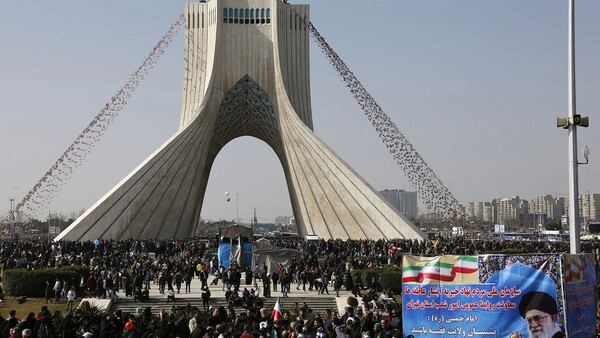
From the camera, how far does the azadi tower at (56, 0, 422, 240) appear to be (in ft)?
113

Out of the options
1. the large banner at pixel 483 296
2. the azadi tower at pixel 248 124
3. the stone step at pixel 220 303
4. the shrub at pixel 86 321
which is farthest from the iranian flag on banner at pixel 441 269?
the azadi tower at pixel 248 124

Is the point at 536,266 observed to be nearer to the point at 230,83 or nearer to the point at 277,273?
the point at 277,273

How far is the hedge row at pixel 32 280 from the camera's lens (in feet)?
63.2

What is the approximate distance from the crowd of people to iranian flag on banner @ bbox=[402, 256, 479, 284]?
1.03m

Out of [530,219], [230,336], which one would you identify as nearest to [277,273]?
[230,336]

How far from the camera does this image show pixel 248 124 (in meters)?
49.8

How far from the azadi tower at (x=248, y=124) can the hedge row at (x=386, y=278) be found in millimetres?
12268

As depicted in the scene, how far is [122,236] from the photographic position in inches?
1332

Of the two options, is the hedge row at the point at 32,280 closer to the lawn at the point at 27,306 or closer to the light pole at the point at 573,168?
the lawn at the point at 27,306

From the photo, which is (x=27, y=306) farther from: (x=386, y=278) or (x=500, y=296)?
(x=500, y=296)

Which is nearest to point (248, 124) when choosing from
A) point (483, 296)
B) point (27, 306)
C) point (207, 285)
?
point (207, 285)

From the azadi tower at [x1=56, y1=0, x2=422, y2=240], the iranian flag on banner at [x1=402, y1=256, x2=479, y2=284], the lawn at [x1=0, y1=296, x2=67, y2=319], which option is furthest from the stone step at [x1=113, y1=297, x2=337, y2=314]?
the azadi tower at [x1=56, y1=0, x2=422, y2=240]

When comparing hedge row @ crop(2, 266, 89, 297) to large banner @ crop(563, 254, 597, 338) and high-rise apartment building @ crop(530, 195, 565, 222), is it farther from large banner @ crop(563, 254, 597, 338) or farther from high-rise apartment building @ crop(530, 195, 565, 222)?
high-rise apartment building @ crop(530, 195, 565, 222)

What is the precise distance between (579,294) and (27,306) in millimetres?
13987
